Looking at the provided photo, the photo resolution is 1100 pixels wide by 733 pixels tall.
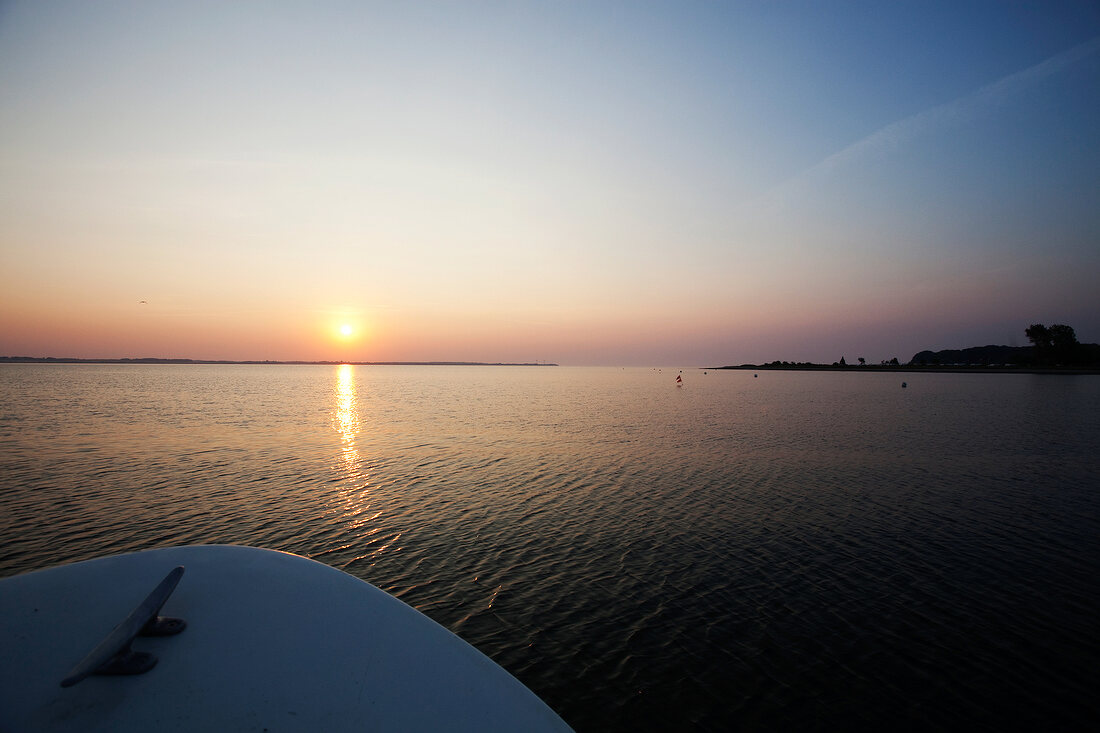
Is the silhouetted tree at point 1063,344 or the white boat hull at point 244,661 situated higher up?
the silhouetted tree at point 1063,344

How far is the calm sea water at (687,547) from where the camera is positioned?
7.36 metres

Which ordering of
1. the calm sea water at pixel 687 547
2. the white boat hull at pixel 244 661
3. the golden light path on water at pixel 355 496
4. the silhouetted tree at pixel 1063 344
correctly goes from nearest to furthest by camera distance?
the white boat hull at pixel 244 661 < the calm sea water at pixel 687 547 < the golden light path on water at pixel 355 496 < the silhouetted tree at pixel 1063 344

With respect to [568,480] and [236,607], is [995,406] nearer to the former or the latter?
[568,480]

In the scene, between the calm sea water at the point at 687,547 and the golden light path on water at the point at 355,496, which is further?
the golden light path on water at the point at 355,496

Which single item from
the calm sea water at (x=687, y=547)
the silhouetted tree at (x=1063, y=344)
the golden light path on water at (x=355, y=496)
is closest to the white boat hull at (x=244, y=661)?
the calm sea water at (x=687, y=547)

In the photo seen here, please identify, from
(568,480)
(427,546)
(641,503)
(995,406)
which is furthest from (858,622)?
(995,406)

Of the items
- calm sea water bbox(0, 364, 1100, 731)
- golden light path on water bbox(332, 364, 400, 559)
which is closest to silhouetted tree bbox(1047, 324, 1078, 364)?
calm sea water bbox(0, 364, 1100, 731)

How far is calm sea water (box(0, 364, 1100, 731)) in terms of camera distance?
7.36 meters

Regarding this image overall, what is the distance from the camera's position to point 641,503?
17.0 m

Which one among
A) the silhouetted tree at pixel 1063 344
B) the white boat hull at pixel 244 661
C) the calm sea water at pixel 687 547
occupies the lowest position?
the calm sea water at pixel 687 547

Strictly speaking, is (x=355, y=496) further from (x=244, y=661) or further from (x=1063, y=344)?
(x=1063, y=344)

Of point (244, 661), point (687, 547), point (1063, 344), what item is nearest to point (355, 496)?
point (687, 547)

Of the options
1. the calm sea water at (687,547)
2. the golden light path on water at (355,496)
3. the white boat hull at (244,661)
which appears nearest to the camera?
the white boat hull at (244,661)

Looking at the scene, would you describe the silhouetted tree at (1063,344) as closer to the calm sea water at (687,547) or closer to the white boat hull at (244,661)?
the calm sea water at (687,547)
